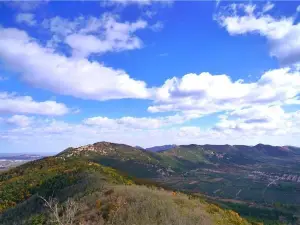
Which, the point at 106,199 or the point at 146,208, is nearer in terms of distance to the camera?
the point at 146,208

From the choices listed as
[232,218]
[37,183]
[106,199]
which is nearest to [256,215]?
[37,183]

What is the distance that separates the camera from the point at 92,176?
85.0 meters

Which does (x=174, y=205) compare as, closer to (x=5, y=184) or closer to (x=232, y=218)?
(x=232, y=218)

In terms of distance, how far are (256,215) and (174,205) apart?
148042 millimetres

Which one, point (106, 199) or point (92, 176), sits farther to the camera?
point (92, 176)

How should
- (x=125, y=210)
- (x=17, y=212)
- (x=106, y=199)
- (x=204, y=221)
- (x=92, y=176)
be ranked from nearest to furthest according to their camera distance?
(x=204, y=221) < (x=125, y=210) < (x=106, y=199) < (x=17, y=212) < (x=92, y=176)

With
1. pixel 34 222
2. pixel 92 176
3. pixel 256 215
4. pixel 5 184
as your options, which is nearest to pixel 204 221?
pixel 34 222

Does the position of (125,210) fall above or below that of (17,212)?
above

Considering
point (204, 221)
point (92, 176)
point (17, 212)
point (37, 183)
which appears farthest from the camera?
point (37, 183)

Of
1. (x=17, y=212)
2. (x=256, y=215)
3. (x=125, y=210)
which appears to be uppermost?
(x=125, y=210)

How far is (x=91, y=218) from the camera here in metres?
47.0

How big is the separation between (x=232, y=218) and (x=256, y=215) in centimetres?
13925

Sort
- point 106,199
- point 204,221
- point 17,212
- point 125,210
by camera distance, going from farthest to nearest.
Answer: point 17,212, point 106,199, point 125,210, point 204,221

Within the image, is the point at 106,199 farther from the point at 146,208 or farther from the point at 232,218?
the point at 232,218
